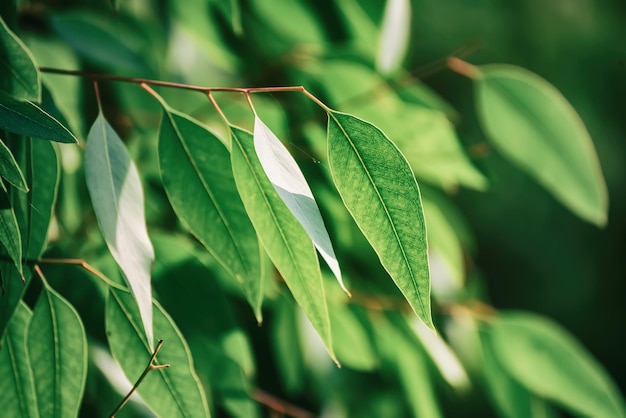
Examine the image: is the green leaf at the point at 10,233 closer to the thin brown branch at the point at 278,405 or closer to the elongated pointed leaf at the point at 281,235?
the elongated pointed leaf at the point at 281,235

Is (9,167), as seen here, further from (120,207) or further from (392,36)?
(392,36)

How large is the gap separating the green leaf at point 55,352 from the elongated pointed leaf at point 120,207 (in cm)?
7

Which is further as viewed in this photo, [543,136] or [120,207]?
[543,136]

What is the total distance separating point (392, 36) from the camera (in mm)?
698

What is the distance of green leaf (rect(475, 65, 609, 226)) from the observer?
0.70m

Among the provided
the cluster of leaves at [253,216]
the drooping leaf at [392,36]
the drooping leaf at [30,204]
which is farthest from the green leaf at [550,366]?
the drooping leaf at [30,204]

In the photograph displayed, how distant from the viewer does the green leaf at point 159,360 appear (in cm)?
41

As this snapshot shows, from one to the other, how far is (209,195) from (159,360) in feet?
0.35

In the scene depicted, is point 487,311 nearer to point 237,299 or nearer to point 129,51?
point 237,299

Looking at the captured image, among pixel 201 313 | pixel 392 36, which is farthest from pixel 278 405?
pixel 392 36

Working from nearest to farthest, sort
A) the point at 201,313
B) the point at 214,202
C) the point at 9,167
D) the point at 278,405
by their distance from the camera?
the point at 9,167, the point at 214,202, the point at 201,313, the point at 278,405

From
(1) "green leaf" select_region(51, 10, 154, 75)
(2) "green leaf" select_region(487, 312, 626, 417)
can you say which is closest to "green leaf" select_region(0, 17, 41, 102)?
(1) "green leaf" select_region(51, 10, 154, 75)

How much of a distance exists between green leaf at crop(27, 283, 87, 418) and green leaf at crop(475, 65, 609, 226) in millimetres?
462

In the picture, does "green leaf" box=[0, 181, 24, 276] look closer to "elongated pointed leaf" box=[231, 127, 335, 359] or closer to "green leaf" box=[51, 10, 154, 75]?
"elongated pointed leaf" box=[231, 127, 335, 359]
